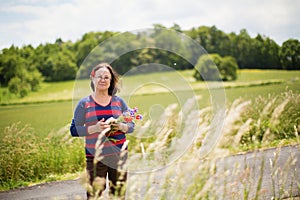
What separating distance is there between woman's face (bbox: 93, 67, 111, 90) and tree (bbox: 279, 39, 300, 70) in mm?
14368

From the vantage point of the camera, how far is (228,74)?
859 inches

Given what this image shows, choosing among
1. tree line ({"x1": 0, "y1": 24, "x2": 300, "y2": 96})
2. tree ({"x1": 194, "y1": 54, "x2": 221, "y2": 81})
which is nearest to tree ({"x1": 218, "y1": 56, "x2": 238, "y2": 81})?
tree ({"x1": 194, "y1": 54, "x2": 221, "y2": 81})

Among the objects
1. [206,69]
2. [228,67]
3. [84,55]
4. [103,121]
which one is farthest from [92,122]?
[228,67]

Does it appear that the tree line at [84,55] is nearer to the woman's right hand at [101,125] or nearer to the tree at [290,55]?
the tree at [290,55]

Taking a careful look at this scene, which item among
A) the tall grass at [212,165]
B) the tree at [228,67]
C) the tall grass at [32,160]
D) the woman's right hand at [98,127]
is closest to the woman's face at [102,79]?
the woman's right hand at [98,127]

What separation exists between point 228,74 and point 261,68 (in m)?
1.93

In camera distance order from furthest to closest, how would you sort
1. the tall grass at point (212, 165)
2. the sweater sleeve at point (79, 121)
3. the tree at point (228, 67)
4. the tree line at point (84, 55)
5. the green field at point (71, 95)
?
the tree at point (228, 67) < the tree line at point (84, 55) < the green field at point (71, 95) < the sweater sleeve at point (79, 121) < the tall grass at point (212, 165)

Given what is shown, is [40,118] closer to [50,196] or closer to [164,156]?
[50,196]

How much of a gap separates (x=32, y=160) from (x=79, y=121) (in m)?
3.60

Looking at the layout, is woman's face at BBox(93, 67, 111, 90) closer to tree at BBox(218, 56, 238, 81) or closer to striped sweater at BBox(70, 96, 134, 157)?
striped sweater at BBox(70, 96, 134, 157)

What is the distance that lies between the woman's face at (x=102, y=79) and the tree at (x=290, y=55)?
47.1 ft

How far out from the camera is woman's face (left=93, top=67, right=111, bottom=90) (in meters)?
3.01

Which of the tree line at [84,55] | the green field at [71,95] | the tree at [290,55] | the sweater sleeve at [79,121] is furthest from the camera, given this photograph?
the tree line at [84,55]

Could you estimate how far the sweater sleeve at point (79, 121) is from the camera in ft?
9.69
